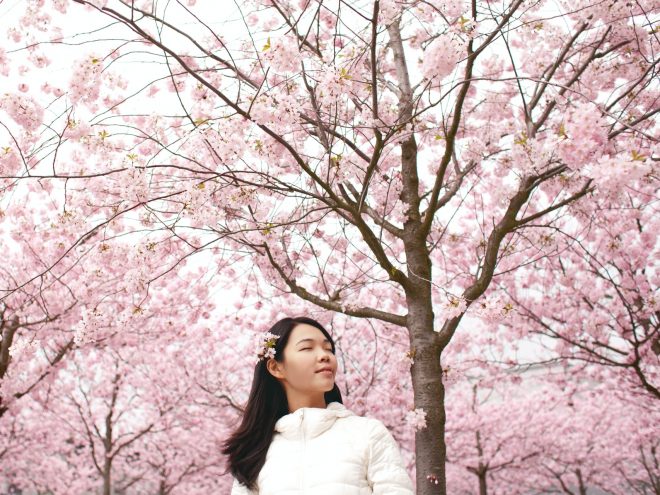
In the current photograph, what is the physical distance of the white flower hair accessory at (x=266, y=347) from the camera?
99.5 inches

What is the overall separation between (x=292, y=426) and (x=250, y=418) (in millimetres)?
316

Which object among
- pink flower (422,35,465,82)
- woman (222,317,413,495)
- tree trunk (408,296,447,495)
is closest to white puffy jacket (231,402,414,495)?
woman (222,317,413,495)

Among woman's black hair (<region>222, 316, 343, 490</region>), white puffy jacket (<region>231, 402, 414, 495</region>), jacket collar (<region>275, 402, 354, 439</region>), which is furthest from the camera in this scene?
woman's black hair (<region>222, 316, 343, 490</region>)

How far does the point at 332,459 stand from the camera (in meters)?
2.09

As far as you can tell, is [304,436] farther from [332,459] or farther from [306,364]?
[306,364]

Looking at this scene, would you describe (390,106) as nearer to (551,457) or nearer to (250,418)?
(250,418)

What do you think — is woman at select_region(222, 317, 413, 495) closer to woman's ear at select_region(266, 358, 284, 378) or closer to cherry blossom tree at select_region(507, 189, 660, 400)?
woman's ear at select_region(266, 358, 284, 378)

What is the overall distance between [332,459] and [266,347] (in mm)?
629

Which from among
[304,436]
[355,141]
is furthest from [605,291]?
[304,436]

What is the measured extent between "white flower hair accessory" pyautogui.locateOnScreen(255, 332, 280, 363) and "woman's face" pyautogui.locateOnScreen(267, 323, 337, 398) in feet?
0.14

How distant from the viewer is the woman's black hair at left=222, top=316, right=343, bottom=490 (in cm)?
237

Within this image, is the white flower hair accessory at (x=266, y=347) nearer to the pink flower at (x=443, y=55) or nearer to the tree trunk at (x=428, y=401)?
the tree trunk at (x=428, y=401)

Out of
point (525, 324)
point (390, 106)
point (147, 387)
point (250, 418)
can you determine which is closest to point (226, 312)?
point (147, 387)

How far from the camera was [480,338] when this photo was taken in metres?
12.9
